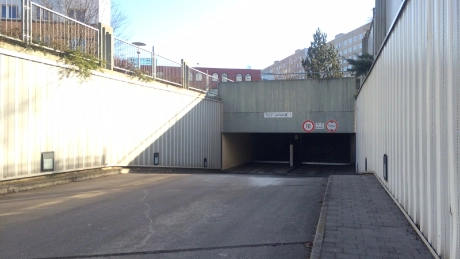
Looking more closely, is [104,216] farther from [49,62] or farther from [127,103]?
[127,103]

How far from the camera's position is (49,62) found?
10.4m

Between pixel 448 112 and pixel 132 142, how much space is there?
39.6 ft

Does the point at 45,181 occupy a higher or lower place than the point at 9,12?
lower

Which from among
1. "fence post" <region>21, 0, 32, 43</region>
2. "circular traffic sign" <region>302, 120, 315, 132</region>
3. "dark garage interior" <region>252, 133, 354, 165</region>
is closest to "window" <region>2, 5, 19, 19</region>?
"fence post" <region>21, 0, 32, 43</region>

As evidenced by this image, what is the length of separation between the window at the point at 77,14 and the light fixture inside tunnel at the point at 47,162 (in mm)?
15772

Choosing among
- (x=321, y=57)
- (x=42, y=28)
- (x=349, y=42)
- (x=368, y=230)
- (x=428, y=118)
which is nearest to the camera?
(x=428, y=118)

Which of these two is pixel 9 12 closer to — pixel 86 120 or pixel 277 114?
pixel 86 120

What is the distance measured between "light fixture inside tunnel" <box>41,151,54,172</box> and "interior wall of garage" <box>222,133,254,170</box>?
14.1m

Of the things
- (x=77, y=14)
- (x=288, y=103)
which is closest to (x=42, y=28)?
(x=77, y=14)

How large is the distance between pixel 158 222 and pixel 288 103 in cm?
1861

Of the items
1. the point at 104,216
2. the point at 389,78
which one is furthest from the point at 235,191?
the point at 389,78

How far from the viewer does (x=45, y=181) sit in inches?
391

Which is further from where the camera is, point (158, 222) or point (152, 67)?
point (152, 67)

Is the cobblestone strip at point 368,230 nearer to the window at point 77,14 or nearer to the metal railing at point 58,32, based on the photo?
the metal railing at point 58,32
